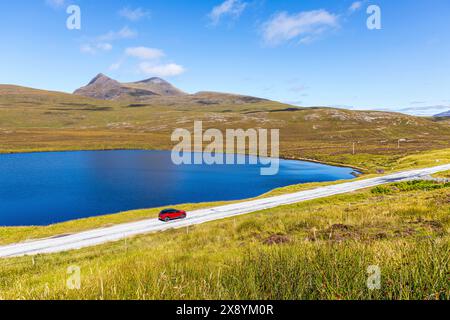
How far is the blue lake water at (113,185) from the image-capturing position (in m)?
50.6

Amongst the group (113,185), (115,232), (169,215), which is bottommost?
(113,185)

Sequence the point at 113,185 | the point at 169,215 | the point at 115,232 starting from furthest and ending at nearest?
the point at 113,185
the point at 169,215
the point at 115,232

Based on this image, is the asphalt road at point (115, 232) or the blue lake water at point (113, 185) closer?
the asphalt road at point (115, 232)

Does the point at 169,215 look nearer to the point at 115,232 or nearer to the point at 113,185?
the point at 115,232

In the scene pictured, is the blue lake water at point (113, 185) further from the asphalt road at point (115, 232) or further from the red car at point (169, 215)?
the red car at point (169, 215)

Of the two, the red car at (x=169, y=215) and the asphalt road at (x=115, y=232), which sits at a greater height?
the red car at (x=169, y=215)

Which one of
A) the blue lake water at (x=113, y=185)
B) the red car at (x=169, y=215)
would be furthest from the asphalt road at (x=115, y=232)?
the blue lake water at (x=113, y=185)

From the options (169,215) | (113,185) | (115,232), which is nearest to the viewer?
(115,232)

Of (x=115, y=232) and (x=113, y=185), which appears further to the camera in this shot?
(x=113, y=185)

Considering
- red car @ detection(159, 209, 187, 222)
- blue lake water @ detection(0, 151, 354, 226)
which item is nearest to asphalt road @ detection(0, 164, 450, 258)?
red car @ detection(159, 209, 187, 222)

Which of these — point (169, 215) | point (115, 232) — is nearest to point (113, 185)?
point (169, 215)

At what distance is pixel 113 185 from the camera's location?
70875mm

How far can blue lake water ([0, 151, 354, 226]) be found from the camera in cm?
5061
